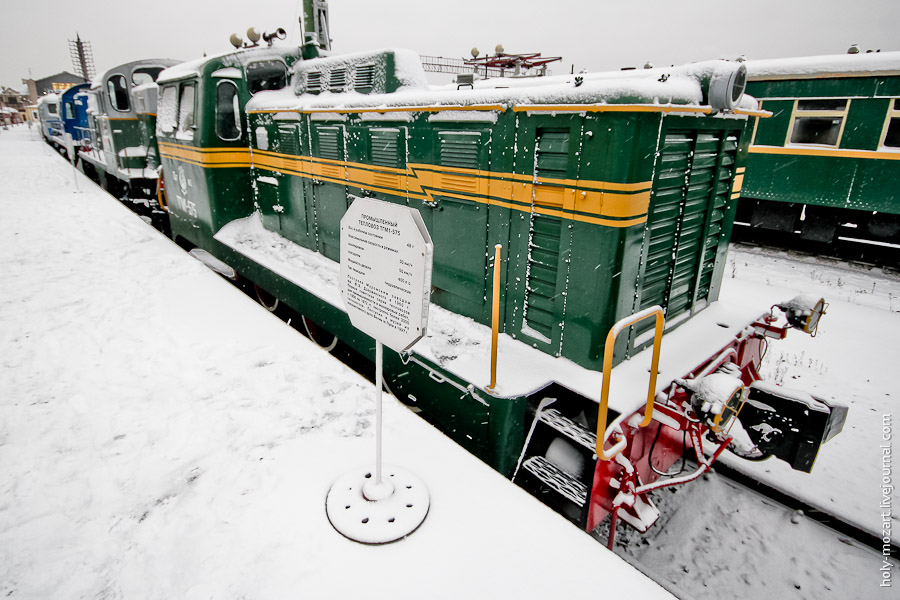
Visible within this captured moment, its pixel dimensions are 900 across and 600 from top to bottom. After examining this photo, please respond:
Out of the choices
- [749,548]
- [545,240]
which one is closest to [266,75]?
[545,240]

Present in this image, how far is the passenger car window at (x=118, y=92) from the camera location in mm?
11391

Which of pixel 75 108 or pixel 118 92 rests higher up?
pixel 118 92

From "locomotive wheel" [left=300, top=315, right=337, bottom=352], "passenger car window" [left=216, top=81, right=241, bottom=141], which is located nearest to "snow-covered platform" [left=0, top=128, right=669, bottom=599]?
"locomotive wheel" [left=300, top=315, right=337, bottom=352]

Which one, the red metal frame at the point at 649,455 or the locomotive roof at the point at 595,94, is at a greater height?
the locomotive roof at the point at 595,94

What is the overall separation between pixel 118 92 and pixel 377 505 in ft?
44.6

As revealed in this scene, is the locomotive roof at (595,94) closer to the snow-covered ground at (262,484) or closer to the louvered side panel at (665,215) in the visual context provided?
the louvered side panel at (665,215)

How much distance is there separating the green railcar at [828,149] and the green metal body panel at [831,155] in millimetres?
14

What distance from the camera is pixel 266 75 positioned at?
19.2 feet

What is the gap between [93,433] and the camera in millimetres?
2832

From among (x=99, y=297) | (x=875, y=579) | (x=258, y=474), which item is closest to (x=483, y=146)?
(x=258, y=474)

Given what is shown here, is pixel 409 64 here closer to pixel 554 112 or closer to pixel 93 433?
pixel 554 112

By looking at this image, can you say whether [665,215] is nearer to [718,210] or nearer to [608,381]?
[718,210]

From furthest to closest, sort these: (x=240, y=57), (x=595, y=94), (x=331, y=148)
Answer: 1. (x=240, y=57)
2. (x=331, y=148)
3. (x=595, y=94)

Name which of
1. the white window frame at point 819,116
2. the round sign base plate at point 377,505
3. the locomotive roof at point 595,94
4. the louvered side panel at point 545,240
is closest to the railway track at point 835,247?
the white window frame at point 819,116
